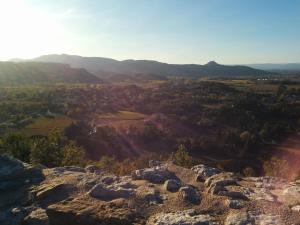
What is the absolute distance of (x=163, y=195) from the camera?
23.6 metres

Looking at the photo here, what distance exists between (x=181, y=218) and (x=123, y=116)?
371ft

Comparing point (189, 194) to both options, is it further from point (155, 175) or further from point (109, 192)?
point (109, 192)

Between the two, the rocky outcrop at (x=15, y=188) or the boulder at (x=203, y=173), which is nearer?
the rocky outcrop at (x=15, y=188)

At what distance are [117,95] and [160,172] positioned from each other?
527ft

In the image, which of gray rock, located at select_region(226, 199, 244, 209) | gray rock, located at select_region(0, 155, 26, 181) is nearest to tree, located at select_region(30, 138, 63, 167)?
gray rock, located at select_region(0, 155, 26, 181)

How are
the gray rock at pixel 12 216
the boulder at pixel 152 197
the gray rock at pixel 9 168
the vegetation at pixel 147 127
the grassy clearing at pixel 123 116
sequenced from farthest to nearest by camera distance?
the grassy clearing at pixel 123 116, the vegetation at pixel 147 127, the gray rock at pixel 9 168, the boulder at pixel 152 197, the gray rock at pixel 12 216

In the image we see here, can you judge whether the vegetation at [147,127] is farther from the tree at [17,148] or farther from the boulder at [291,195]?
the boulder at [291,195]

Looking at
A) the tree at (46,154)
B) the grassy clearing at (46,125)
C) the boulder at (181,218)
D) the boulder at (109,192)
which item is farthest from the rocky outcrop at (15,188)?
the grassy clearing at (46,125)

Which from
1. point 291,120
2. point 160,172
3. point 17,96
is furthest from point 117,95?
point 160,172

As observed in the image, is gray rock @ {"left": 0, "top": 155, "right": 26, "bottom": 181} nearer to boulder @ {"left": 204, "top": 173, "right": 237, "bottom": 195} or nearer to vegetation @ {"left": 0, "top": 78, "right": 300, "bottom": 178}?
boulder @ {"left": 204, "top": 173, "right": 237, "bottom": 195}

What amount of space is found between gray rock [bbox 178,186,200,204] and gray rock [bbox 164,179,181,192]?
2.70ft

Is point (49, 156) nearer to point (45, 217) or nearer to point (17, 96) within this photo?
point (45, 217)

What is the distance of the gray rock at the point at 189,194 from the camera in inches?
893

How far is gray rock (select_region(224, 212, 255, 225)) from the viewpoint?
1967cm
